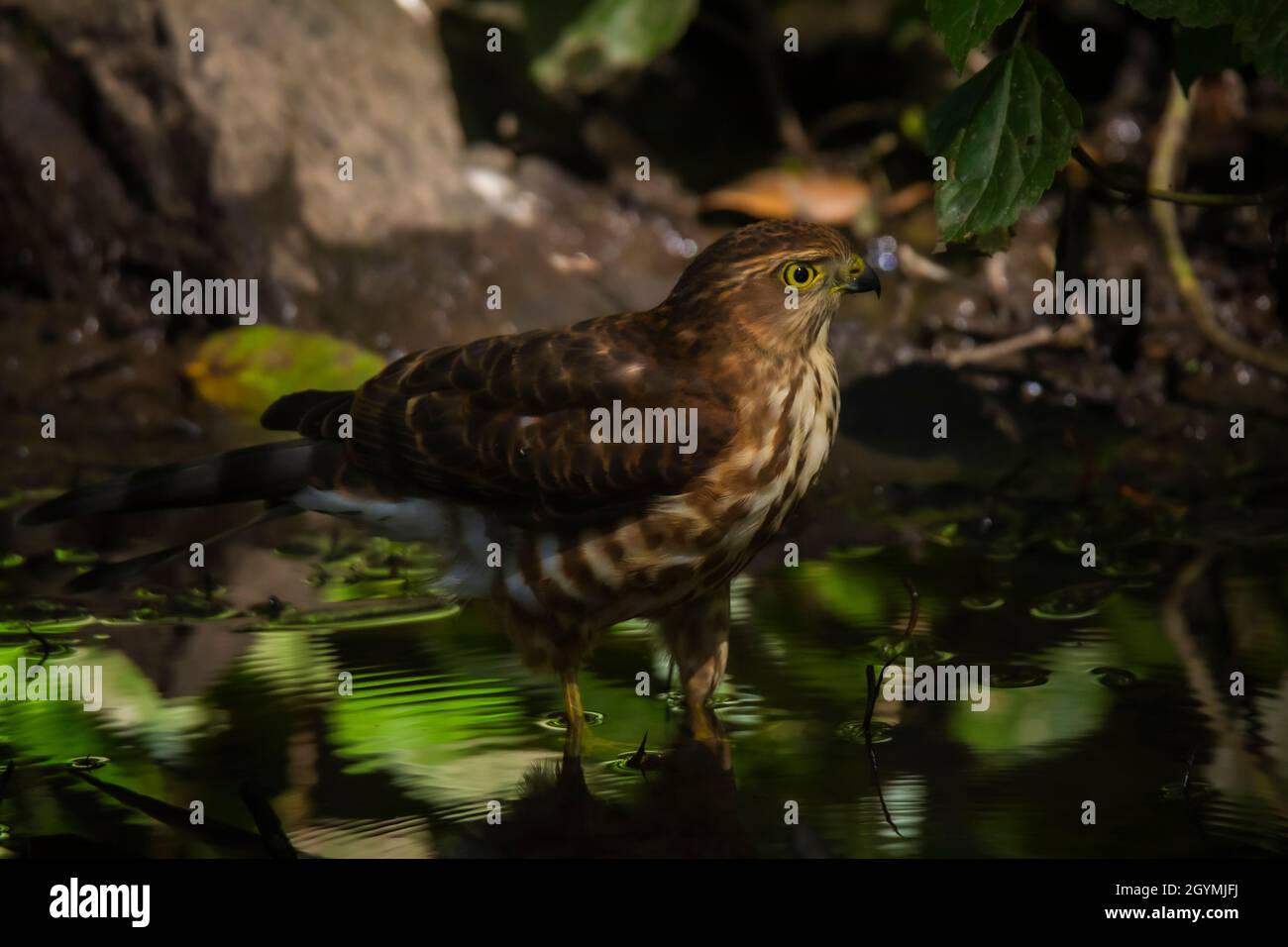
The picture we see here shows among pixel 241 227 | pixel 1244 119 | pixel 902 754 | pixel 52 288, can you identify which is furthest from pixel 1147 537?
pixel 52 288

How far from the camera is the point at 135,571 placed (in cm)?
448

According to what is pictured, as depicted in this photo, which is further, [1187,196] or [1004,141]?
[1187,196]

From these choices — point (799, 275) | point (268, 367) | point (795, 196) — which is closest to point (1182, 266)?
point (795, 196)

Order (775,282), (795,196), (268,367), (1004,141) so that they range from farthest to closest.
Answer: (795,196) < (268,367) < (775,282) < (1004,141)

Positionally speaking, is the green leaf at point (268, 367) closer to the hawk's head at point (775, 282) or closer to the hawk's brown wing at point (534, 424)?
the hawk's brown wing at point (534, 424)

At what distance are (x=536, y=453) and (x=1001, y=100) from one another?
1.35m

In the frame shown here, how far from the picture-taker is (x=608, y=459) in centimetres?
401

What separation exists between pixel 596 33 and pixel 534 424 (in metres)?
3.87

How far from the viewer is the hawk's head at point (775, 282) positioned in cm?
410

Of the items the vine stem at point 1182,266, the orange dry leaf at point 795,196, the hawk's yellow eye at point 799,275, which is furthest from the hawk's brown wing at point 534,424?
the orange dry leaf at point 795,196

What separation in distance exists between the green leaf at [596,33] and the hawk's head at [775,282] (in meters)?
3.57

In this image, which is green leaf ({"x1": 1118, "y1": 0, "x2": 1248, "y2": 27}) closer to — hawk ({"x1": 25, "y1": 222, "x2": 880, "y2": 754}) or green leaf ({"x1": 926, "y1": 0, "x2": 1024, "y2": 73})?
green leaf ({"x1": 926, "y1": 0, "x2": 1024, "y2": 73})

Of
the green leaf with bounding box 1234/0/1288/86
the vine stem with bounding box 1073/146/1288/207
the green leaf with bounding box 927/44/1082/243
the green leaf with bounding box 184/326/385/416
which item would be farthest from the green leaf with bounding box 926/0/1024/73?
the green leaf with bounding box 184/326/385/416

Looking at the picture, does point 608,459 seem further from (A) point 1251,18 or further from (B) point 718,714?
(A) point 1251,18
